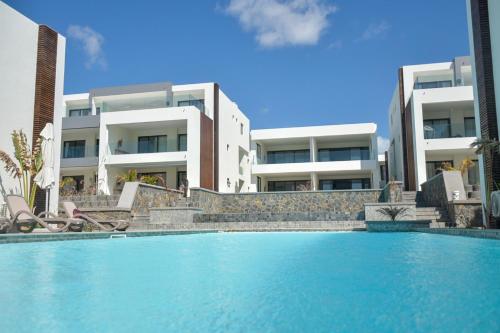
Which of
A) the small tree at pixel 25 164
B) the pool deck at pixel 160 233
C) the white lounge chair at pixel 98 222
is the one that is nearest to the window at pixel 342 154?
the pool deck at pixel 160 233

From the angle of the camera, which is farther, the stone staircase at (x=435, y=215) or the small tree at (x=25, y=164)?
the stone staircase at (x=435, y=215)

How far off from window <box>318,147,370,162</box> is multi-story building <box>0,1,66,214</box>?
66.7ft

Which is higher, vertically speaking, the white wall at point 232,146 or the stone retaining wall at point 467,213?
the white wall at point 232,146

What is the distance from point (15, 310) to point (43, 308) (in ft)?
0.63

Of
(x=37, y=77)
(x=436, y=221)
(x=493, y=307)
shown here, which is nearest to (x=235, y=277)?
(x=493, y=307)

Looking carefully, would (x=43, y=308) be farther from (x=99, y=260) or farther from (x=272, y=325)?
(x=99, y=260)

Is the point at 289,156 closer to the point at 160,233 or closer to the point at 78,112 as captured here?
the point at 78,112

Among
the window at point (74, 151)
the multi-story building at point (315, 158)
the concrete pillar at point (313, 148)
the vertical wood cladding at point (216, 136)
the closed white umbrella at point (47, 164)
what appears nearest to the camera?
the closed white umbrella at point (47, 164)

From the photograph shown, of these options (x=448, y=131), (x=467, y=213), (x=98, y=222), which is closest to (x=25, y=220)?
(x=98, y=222)

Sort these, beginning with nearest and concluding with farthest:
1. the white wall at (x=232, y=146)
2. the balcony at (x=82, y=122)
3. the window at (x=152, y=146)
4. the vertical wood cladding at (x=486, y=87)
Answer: the vertical wood cladding at (x=486, y=87), the window at (x=152, y=146), the balcony at (x=82, y=122), the white wall at (x=232, y=146)

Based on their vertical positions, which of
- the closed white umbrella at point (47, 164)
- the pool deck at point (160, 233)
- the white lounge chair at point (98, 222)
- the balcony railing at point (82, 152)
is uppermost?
the balcony railing at point (82, 152)

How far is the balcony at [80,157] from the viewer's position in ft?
84.3

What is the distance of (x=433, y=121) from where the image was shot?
24828mm

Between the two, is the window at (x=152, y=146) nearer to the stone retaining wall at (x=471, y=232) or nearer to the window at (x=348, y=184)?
the window at (x=348, y=184)
